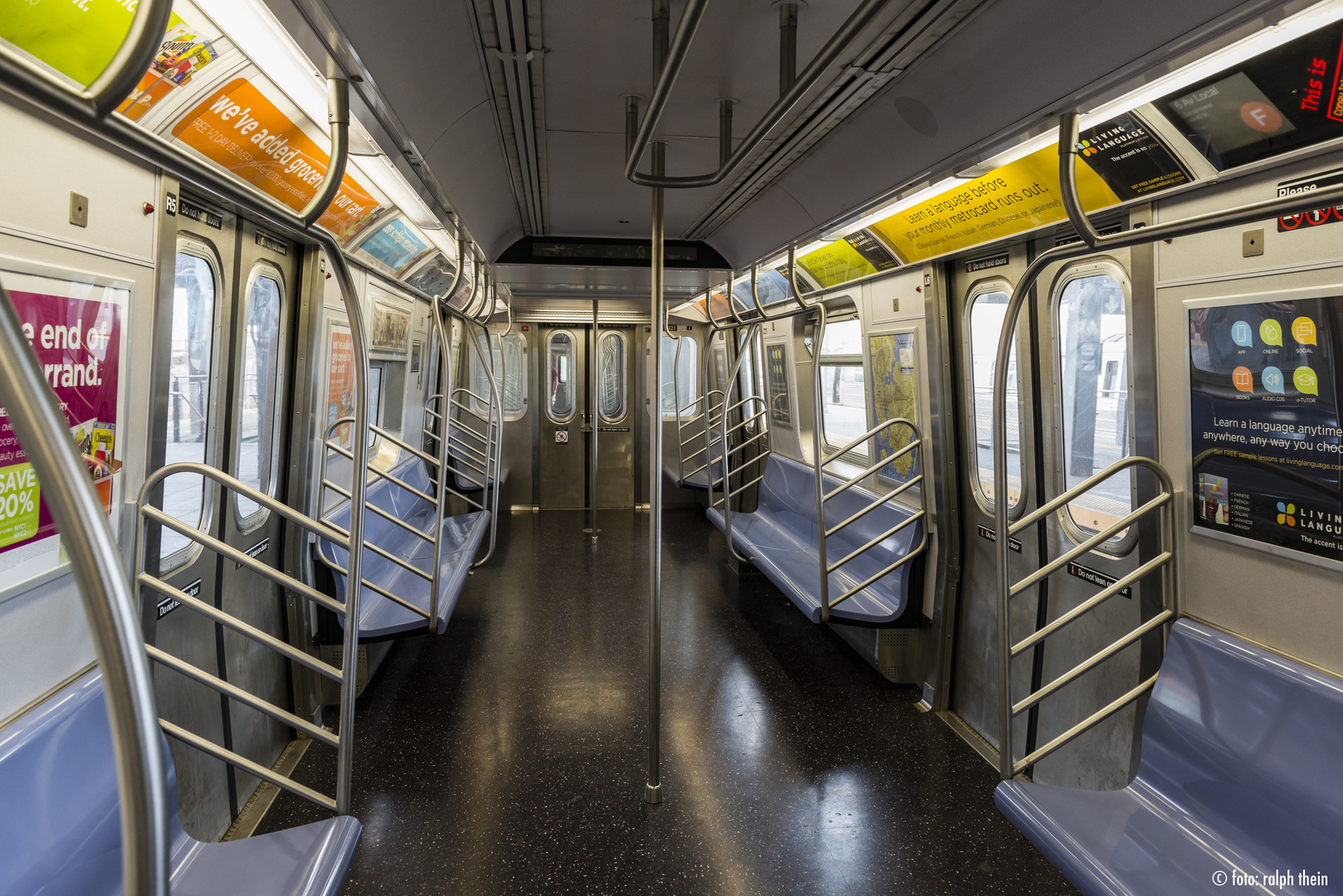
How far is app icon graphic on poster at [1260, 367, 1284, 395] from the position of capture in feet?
6.42

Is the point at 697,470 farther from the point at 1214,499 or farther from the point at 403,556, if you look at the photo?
the point at 1214,499

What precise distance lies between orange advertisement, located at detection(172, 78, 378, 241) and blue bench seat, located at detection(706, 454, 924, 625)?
298 cm

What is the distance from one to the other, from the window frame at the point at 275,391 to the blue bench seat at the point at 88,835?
1.31 meters

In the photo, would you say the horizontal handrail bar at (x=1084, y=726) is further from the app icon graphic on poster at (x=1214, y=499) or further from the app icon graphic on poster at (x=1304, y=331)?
the app icon graphic on poster at (x=1304, y=331)

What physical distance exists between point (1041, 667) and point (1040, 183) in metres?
2.10

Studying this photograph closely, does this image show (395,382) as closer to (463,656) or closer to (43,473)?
(463,656)

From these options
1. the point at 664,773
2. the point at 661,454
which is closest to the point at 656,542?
the point at 661,454

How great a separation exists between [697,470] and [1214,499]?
5.62 meters

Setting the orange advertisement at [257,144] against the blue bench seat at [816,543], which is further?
the blue bench seat at [816,543]

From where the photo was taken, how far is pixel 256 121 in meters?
2.13

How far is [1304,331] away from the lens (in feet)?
6.18

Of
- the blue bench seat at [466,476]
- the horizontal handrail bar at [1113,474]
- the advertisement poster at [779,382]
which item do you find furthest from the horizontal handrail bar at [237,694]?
the blue bench seat at [466,476]

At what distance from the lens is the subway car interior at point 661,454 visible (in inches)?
60.7

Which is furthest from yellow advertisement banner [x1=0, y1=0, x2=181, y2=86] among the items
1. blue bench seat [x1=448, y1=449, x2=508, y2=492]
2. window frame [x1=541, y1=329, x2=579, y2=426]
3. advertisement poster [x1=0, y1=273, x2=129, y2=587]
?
window frame [x1=541, y1=329, x2=579, y2=426]
